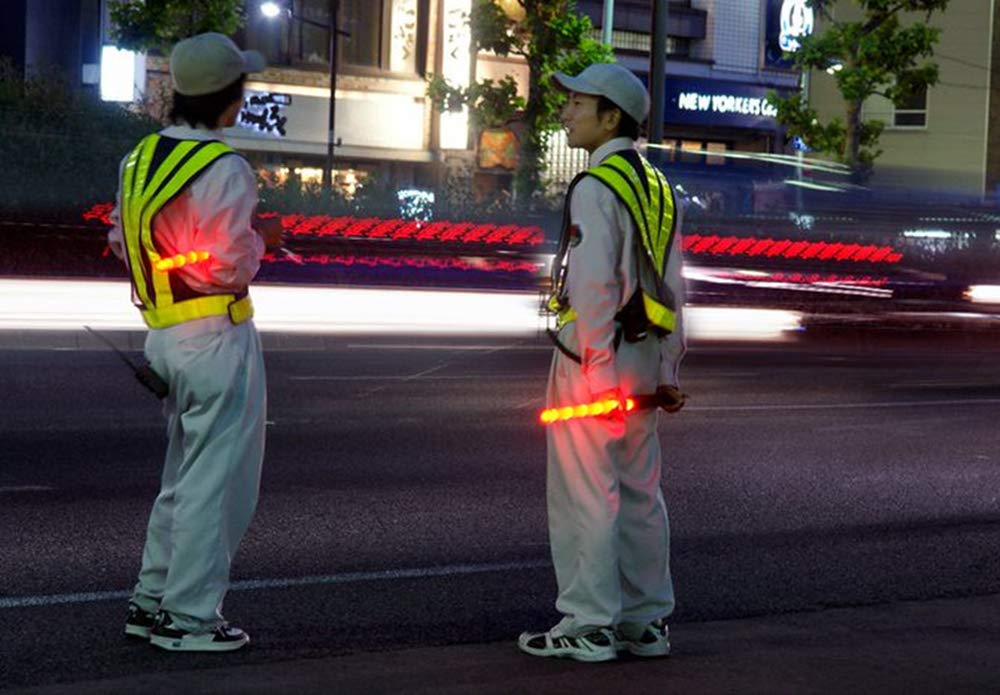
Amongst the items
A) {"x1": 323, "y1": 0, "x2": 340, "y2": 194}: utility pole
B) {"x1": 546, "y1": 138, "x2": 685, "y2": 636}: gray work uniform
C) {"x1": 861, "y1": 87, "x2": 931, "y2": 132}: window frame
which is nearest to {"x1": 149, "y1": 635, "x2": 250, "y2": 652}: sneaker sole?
{"x1": 546, "y1": 138, "x2": 685, "y2": 636}: gray work uniform

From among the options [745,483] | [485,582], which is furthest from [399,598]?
[745,483]

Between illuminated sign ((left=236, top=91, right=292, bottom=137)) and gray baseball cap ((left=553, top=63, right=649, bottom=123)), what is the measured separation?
118ft

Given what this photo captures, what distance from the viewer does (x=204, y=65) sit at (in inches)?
249

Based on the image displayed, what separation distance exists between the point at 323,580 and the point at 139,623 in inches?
55.5

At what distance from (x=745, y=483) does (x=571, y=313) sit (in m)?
4.95

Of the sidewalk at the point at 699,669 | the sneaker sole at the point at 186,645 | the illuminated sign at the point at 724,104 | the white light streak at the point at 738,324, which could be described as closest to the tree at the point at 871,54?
the white light streak at the point at 738,324

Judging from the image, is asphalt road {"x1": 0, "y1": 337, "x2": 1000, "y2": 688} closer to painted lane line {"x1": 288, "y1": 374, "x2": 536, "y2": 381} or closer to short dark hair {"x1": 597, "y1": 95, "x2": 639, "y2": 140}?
painted lane line {"x1": 288, "y1": 374, "x2": 536, "y2": 381}

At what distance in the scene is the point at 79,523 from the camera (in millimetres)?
8789

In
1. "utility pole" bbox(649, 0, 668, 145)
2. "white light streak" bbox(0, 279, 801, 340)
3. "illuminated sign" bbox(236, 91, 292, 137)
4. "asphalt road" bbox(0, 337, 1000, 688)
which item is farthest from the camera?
"illuminated sign" bbox(236, 91, 292, 137)

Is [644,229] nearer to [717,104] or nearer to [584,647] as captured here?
[584,647]

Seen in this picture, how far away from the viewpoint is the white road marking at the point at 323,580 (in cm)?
725

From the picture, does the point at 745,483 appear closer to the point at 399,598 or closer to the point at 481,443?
the point at 481,443

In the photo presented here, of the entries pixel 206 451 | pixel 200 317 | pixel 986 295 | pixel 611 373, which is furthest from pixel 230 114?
pixel 986 295

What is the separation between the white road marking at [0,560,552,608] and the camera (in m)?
7.25
